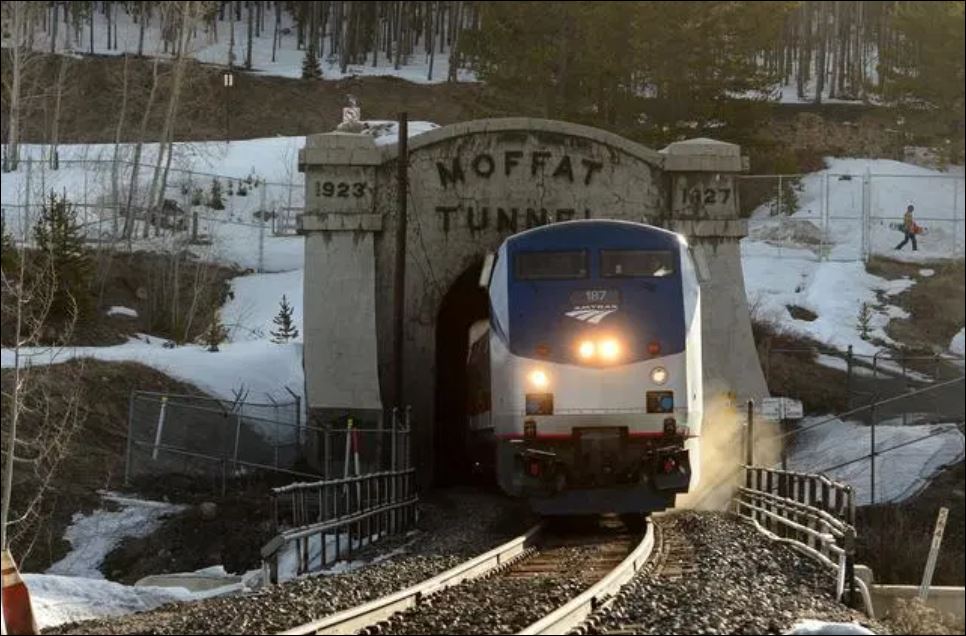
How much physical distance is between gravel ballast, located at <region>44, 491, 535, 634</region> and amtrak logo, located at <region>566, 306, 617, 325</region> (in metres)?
3.21

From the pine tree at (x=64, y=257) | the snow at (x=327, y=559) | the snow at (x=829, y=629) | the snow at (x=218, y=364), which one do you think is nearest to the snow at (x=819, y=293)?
the snow at (x=218, y=364)

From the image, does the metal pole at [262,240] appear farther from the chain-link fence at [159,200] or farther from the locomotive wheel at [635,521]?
the locomotive wheel at [635,521]

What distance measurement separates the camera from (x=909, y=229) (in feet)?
182

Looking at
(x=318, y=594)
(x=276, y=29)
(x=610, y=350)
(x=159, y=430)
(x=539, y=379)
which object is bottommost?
(x=318, y=594)

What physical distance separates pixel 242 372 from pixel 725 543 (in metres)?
23.5

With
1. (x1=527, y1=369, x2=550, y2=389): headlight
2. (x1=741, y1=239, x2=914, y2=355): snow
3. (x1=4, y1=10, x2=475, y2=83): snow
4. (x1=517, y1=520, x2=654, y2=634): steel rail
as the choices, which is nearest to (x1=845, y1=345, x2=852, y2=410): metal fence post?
(x1=741, y1=239, x2=914, y2=355): snow

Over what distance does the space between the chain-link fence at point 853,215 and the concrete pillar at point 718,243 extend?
23.4 m

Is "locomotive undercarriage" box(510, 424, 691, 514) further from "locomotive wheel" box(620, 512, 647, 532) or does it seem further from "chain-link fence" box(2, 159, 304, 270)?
"chain-link fence" box(2, 159, 304, 270)

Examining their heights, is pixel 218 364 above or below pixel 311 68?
below

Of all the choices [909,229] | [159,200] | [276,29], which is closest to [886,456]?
[909,229]

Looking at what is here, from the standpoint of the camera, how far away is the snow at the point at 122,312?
157 ft

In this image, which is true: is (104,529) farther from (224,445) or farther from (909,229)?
(909,229)

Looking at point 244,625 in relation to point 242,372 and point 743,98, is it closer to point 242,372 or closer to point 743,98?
point 242,372

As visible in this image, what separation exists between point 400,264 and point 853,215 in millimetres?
35618
